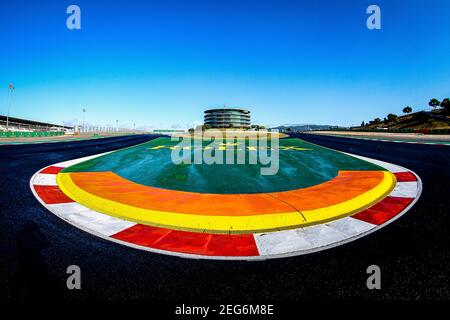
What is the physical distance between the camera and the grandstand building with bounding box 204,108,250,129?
161250 millimetres

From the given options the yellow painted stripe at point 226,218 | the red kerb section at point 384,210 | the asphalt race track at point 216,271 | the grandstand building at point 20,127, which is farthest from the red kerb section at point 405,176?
the grandstand building at point 20,127

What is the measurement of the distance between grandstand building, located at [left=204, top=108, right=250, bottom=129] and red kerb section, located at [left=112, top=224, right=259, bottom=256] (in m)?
155

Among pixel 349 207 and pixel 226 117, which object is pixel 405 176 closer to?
pixel 349 207

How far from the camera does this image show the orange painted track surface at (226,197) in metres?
4.13

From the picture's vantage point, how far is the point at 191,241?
3.04 metres

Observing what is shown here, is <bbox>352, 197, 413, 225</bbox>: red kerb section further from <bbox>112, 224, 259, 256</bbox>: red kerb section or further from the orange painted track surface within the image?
<bbox>112, 224, 259, 256</bbox>: red kerb section

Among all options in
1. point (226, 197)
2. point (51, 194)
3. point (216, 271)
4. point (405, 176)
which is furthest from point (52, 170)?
point (405, 176)

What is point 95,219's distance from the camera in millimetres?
3742

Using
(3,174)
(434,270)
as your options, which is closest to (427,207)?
(434,270)

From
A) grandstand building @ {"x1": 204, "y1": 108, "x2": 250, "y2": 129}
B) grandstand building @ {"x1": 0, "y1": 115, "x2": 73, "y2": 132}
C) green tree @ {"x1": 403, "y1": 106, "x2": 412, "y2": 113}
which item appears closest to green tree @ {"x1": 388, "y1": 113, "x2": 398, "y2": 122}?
green tree @ {"x1": 403, "y1": 106, "x2": 412, "y2": 113}

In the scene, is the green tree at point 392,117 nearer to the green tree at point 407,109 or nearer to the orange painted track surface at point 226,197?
the green tree at point 407,109

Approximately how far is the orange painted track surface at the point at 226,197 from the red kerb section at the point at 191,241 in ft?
2.20

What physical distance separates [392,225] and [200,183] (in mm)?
4233
